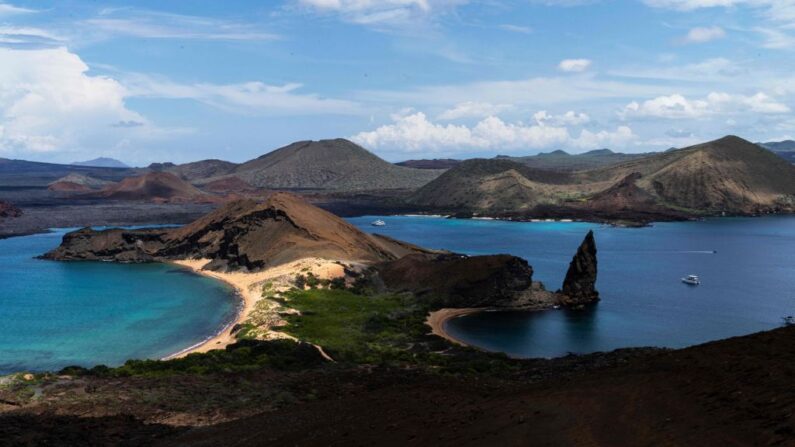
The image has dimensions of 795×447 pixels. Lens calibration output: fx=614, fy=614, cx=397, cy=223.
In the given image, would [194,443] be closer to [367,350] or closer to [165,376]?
[165,376]

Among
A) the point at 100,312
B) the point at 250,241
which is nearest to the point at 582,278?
the point at 250,241

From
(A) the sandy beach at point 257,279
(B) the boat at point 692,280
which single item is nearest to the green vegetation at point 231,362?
(A) the sandy beach at point 257,279

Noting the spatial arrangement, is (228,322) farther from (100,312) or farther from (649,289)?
(649,289)

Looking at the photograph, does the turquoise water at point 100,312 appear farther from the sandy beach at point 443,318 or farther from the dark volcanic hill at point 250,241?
the sandy beach at point 443,318

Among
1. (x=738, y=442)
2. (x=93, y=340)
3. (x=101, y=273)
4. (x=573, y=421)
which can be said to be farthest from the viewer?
(x=101, y=273)

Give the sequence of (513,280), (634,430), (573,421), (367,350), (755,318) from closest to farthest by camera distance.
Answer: (634,430), (573,421), (367,350), (755,318), (513,280)

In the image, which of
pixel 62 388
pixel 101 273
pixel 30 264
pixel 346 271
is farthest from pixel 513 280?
pixel 30 264

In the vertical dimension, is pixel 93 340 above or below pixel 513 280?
below
